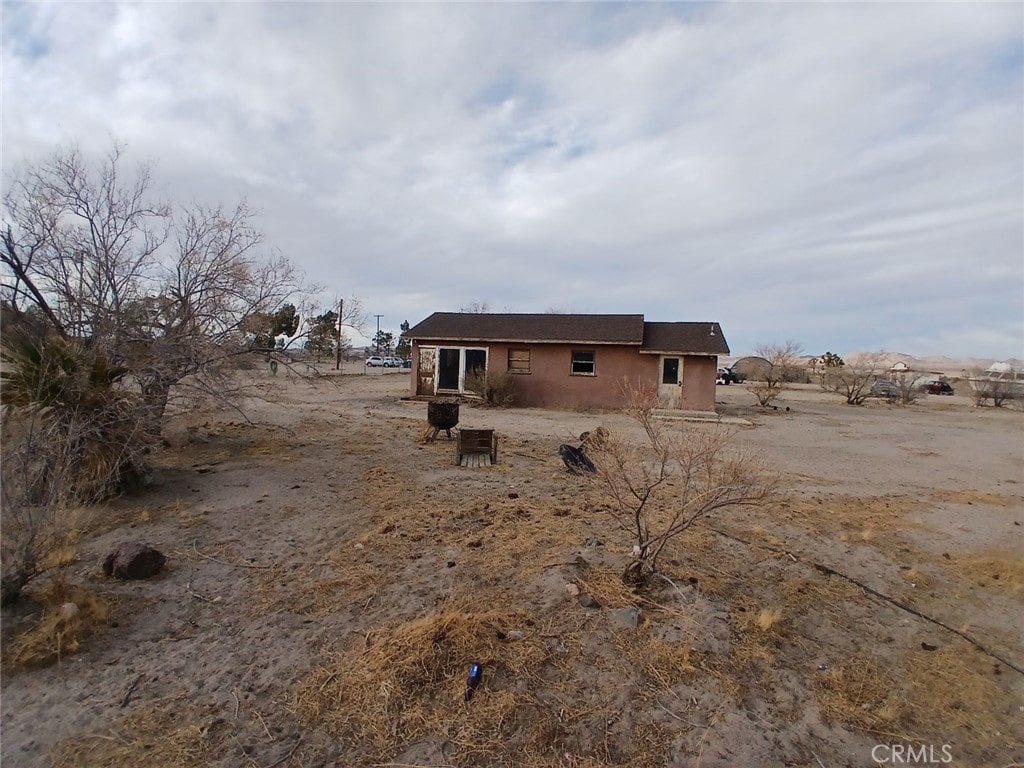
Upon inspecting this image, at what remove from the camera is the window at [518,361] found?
65.7ft

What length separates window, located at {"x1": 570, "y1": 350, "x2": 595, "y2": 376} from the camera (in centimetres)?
1947

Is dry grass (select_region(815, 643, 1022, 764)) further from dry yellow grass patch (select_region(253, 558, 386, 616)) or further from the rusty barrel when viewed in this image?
the rusty barrel

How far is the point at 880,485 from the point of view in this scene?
826 cm

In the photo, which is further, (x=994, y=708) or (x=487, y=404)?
(x=487, y=404)

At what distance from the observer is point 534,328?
2078cm

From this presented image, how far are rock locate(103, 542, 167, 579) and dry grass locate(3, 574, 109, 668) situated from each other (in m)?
0.32

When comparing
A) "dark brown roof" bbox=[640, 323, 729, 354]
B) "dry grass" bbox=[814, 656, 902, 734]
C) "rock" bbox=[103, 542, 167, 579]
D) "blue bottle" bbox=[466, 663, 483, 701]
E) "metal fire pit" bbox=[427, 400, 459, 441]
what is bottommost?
"dry grass" bbox=[814, 656, 902, 734]

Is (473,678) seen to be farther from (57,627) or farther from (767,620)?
(57,627)

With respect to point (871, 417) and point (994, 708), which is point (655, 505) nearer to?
point (994, 708)

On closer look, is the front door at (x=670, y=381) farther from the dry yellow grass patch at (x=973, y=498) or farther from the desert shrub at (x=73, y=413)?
the desert shrub at (x=73, y=413)

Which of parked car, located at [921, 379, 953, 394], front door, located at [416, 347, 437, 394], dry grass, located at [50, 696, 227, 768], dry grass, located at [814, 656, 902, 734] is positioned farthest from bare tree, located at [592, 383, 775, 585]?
parked car, located at [921, 379, 953, 394]

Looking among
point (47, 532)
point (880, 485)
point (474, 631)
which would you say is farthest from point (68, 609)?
point (880, 485)

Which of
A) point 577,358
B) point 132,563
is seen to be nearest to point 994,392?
point 577,358

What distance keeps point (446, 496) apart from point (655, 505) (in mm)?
2573
